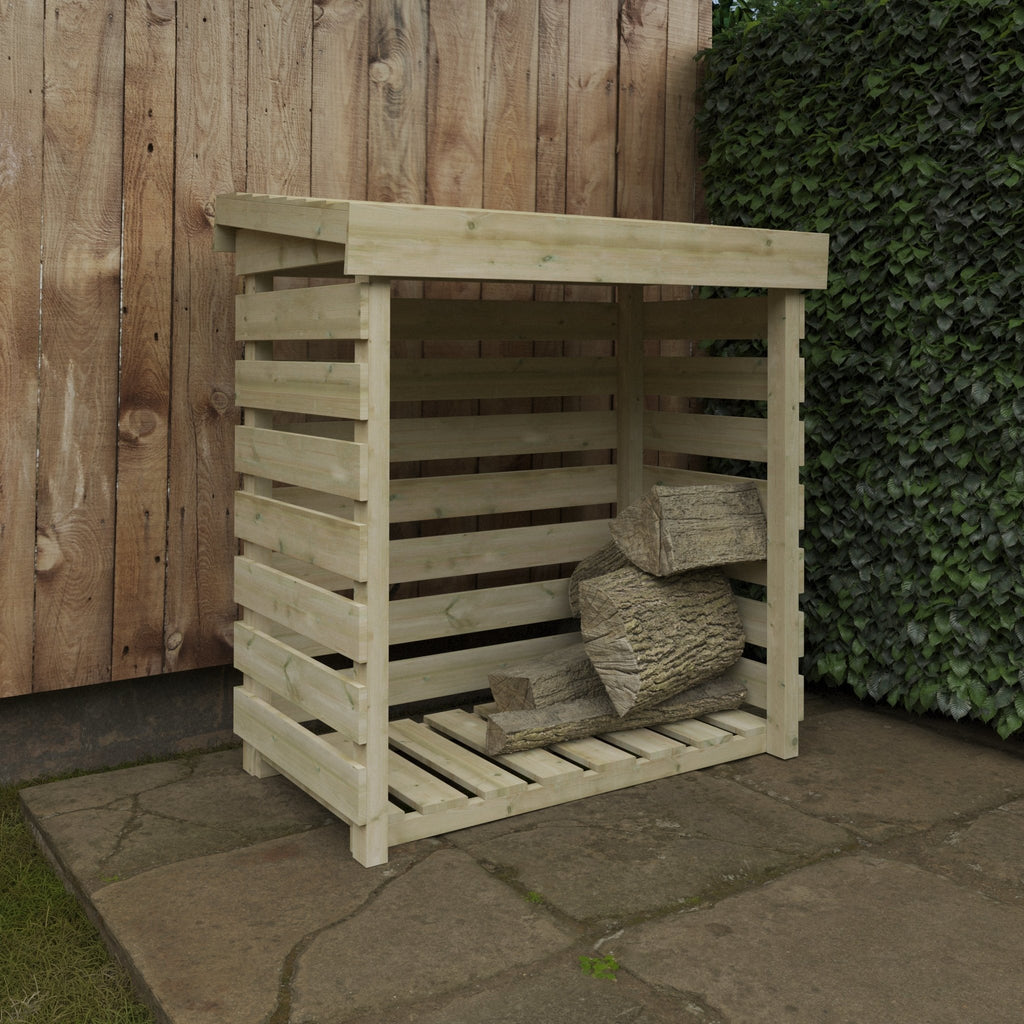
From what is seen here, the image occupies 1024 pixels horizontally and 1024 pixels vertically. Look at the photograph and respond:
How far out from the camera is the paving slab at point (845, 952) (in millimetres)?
2254

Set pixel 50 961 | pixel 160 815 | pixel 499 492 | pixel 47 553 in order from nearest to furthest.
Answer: pixel 50 961, pixel 160 815, pixel 47 553, pixel 499 492

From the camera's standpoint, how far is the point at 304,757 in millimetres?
3084

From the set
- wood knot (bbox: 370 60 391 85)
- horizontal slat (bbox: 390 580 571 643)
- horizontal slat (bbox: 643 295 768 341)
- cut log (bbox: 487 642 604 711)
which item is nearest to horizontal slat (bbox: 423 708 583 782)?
cut log (bbox: 487 642 604 711)

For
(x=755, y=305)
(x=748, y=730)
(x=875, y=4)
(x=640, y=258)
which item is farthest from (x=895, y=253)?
(x=748, y=730)

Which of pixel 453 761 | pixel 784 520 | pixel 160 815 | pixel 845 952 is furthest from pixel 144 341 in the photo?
pixel 845 952

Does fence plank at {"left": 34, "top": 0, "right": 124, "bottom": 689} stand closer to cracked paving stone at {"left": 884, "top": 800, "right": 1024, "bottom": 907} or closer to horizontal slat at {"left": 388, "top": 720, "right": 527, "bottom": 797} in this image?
horizontal slat at {"left": 388, "top": 720, "right": 527, "bottom": 797}

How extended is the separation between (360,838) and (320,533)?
2.50 ft

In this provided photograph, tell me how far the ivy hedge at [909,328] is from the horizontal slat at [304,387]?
1.87 metres

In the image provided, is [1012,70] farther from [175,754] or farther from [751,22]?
[175,754]

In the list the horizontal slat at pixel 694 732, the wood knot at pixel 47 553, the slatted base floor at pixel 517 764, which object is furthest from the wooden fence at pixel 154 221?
the horizontal slat at pixel 694 732

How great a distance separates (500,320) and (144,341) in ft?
3.83

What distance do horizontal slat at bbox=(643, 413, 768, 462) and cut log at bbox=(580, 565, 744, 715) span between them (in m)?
0.42

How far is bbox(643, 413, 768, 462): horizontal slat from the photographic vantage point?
146 inches

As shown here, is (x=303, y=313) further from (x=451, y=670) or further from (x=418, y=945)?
(x=418, y=945)
